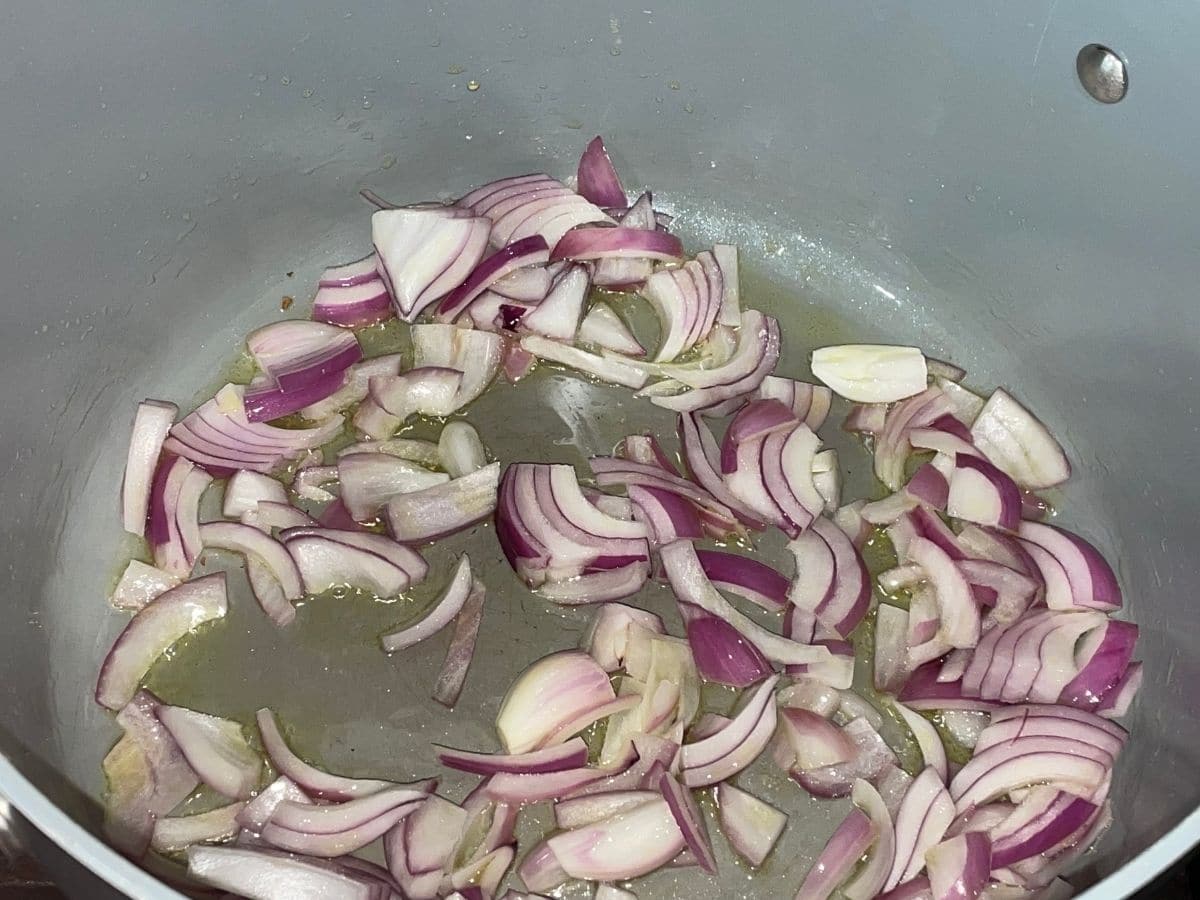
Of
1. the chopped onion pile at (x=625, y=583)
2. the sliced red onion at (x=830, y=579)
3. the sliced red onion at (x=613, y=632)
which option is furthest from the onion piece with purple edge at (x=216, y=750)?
the sliced red onion at (x=830, y=579)

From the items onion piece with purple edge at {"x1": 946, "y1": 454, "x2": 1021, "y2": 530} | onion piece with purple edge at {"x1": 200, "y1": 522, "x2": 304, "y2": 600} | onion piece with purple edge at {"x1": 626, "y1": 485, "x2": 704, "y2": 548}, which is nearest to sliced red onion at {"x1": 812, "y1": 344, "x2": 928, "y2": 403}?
onion piece with purple edge at {"x1": 946, "y1": 454, "x2": 1021, "y2": 530}

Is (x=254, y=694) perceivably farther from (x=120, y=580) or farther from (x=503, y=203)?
(x=503, y=203)

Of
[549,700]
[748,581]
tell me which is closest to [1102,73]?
[748,581]

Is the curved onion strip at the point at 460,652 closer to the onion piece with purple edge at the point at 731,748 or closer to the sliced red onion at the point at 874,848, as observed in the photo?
the onion piece with purple edge at the point at 731,748

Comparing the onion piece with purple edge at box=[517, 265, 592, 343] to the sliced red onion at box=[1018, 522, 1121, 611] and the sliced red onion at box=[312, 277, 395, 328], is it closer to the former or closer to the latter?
the sliced red onion at box=[312, 277, 395, 328]

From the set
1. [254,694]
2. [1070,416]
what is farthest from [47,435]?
[1070,416]

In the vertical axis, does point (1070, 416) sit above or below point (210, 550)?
above

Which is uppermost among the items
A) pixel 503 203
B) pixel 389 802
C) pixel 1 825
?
pixel 503 203
